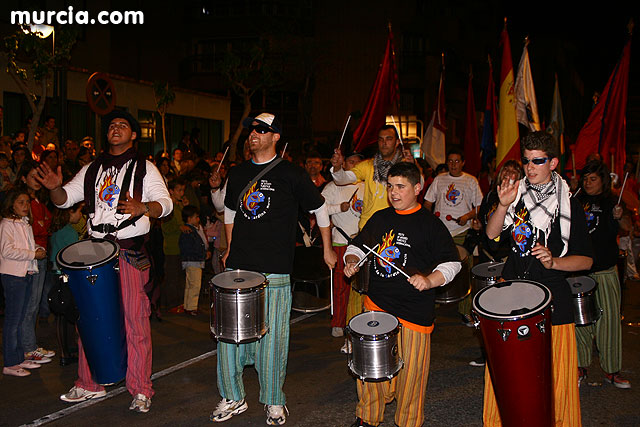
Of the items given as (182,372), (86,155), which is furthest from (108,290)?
(86,155)

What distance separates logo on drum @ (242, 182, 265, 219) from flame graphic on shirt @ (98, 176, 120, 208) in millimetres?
1107

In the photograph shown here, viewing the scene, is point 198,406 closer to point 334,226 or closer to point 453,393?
point 453,393

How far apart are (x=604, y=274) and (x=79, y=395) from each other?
501cm

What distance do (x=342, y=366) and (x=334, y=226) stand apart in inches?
69.7

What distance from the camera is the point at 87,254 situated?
216 inches

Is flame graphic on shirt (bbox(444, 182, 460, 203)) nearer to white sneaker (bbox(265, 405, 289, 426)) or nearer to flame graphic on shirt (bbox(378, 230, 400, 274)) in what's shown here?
flame graphic on shirt (bbox(378, 230, 400, 274))

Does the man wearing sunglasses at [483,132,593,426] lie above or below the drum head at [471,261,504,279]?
above

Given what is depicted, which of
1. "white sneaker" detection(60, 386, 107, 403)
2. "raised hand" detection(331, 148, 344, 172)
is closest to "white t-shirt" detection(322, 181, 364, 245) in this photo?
"raised hand" detection(331, 148, 344, 172)

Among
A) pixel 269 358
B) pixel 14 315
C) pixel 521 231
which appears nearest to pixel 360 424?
pixel 269 358

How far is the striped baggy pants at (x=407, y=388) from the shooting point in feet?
16.0

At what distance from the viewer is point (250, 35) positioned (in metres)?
38.8

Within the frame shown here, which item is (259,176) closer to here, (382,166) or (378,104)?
(382,166)

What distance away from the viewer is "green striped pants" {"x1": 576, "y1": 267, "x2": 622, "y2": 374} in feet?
21.0

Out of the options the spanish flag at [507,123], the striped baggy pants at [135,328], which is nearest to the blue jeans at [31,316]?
the striped baggy pants at [135,328]
